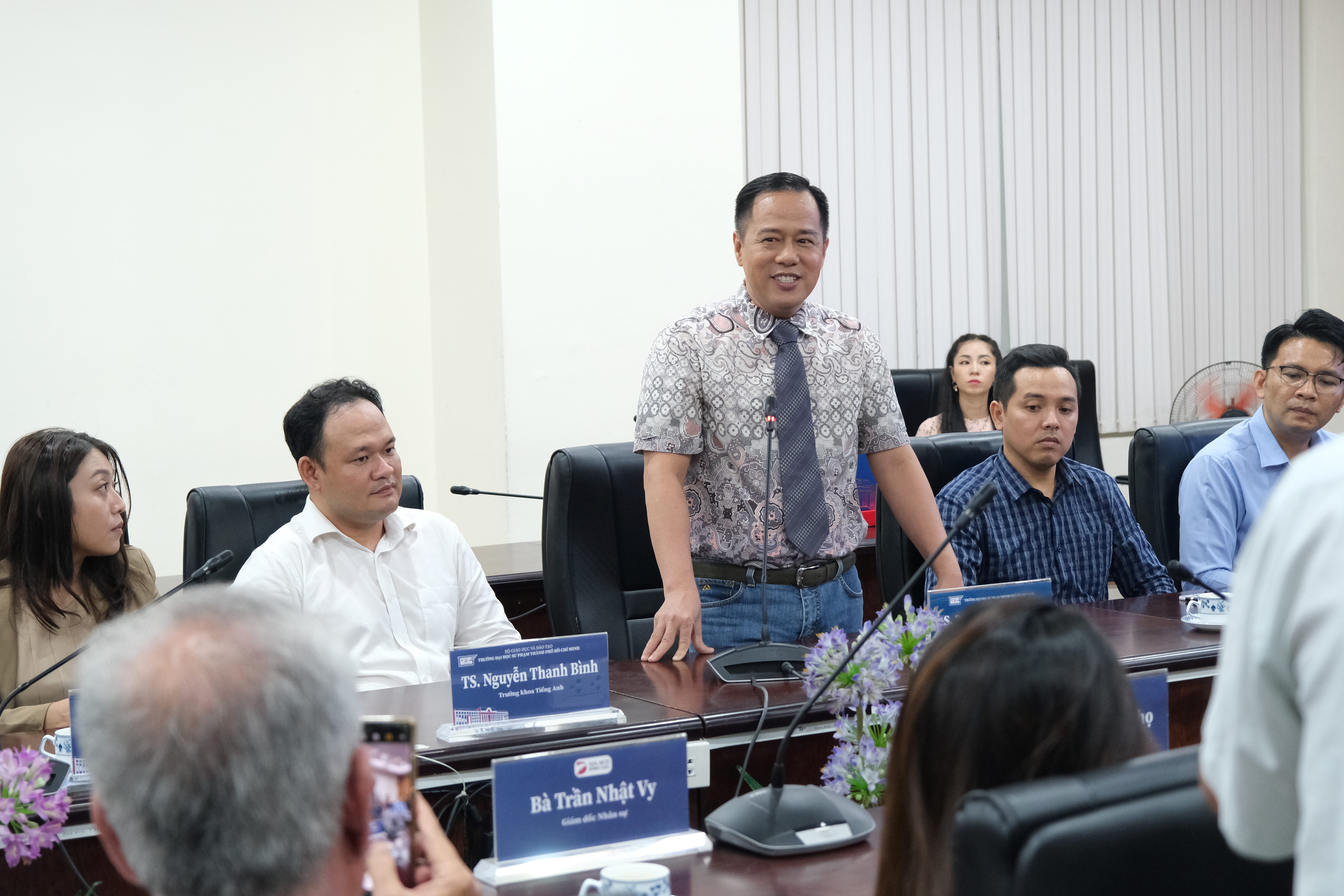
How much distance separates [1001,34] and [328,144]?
9.20ft

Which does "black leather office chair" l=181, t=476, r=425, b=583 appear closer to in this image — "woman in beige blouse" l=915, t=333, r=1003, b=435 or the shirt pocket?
the shirt pocket

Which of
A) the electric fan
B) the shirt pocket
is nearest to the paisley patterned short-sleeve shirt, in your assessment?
the shirt pocket

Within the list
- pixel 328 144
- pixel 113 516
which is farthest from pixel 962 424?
pixel 113 516

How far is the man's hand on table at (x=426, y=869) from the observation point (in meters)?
0.97

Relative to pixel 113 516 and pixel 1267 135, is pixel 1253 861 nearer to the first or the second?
pixel 113 516

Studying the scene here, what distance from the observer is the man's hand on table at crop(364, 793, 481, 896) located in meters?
0.97

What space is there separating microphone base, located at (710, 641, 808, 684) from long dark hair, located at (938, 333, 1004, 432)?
249cm

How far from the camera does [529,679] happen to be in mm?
1690

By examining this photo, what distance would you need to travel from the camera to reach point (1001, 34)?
17.1 ft

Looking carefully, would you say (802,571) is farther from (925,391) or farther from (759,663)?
(925,391)

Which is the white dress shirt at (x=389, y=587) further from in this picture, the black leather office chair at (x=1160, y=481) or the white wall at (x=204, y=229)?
the white wall at (x=204, y=229)

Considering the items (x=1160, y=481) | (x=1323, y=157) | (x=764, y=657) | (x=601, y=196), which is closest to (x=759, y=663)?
(x=764, y=657)

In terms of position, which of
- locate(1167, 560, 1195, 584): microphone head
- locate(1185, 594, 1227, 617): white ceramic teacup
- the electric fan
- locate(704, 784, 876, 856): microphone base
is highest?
the electric fan

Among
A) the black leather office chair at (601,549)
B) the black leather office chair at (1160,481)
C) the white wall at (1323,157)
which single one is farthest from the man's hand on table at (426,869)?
the white wall at (1323,157)
